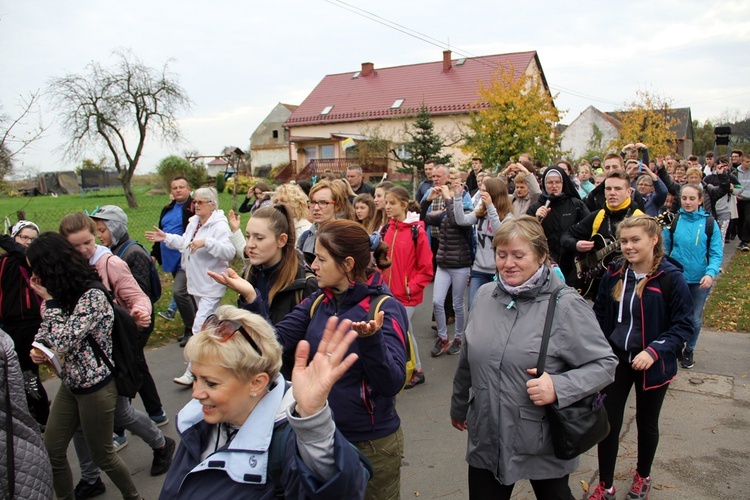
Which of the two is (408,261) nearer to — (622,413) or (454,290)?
(454,290)

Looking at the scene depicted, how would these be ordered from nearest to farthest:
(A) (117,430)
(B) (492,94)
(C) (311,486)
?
1. (C) (311,486)
2. (A) (117,430)
3. (B) (492,94)

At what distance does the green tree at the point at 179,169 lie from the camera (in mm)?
35625

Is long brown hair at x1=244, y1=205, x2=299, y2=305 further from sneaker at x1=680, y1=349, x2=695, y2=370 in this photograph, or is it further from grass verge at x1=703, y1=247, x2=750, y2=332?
grass verge at x1=703, y1=247, x2=750, y2=332

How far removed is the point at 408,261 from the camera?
5.46 meters

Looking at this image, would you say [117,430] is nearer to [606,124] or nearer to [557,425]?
[557,425]

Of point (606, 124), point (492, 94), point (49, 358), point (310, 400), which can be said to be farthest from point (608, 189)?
point (606, 124)

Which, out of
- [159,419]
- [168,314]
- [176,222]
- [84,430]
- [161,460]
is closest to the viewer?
[84,430]

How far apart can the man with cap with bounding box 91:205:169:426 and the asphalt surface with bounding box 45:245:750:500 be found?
24cm

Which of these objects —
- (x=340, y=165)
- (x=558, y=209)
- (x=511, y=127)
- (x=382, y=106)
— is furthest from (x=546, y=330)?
(x=382, y=106)

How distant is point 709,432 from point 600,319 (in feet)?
5.70

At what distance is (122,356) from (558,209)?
16.2ft

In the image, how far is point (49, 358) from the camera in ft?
10.1

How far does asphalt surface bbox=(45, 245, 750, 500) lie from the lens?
12.2 feet

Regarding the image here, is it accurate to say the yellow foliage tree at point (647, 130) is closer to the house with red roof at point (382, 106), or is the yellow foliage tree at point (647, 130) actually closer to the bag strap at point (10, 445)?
the house with red roof at point (382, 106)
